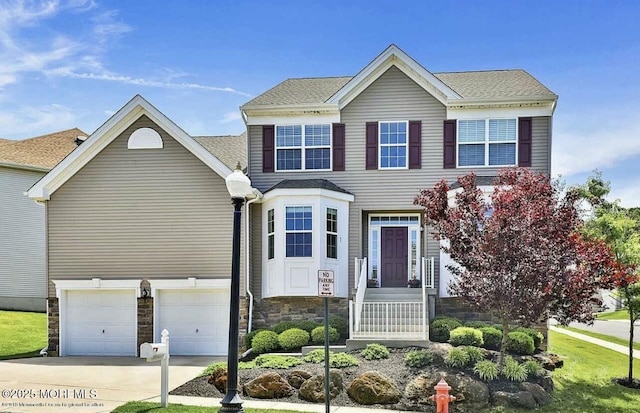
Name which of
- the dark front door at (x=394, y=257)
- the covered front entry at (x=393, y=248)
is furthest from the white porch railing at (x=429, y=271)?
the dark front door at (x=394, y=257)

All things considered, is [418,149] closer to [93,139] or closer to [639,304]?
[639,304]

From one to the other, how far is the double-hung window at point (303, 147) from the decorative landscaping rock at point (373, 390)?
30.1ft

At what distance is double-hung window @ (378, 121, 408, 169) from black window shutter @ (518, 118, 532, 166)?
135 inches

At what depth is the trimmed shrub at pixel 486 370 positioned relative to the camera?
1459 centimetres

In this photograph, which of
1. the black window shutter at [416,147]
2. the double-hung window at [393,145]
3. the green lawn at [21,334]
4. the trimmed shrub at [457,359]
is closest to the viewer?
the trimmed shrub at [457,359]

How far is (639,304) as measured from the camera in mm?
17297

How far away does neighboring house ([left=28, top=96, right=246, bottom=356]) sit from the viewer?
67.6 ft

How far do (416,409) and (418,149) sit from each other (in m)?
9.78

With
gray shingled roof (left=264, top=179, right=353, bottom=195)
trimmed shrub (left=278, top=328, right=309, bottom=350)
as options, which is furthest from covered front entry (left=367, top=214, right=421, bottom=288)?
trimmed shrub (left=278, top=328, right=309, bottom=350)

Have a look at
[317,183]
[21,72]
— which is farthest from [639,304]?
[21,72]

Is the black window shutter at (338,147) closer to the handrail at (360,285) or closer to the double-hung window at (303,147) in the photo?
the double-hung window at (303,147)

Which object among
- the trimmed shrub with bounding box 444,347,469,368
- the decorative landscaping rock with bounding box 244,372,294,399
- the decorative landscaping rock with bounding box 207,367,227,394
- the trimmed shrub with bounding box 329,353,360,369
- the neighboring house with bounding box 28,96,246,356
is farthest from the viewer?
the neighboring house with bounding box 28,96,246,356

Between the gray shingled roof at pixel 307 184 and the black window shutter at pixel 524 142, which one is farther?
the black window shutter at pixel 524 142

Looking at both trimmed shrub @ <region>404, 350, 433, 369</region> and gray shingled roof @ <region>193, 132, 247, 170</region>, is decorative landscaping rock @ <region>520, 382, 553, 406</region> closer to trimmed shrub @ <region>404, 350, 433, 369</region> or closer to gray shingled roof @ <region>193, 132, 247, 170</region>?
trimmed shrub @ <region>404, 350, 433, 369</region>
